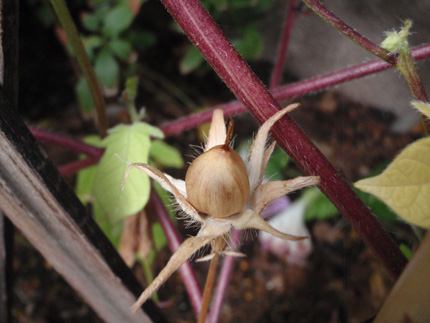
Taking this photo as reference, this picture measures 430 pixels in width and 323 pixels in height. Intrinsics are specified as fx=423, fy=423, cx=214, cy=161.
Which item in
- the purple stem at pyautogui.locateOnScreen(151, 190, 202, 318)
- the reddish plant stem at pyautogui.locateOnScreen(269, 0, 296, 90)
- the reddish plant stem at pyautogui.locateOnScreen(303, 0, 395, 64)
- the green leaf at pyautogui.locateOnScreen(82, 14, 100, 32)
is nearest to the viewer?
the reddish plant stem at pyautogui.locateOnScreen(303, 0, 395, 64)

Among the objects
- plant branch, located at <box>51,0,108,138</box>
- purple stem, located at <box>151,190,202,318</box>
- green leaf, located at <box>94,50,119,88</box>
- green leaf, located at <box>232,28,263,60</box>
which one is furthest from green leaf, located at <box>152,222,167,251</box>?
green leaf, located at <box>232,28,263,60</box>

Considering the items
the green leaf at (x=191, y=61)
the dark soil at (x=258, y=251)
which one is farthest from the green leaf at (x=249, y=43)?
the dark soil at (x=258, y=251)

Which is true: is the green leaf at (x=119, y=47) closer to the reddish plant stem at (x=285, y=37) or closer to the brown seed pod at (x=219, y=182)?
the reddish plant stem at (x=285, y=37)

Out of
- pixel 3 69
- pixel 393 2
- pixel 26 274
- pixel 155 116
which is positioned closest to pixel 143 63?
pixel 155 116

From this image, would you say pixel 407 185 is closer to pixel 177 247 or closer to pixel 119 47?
pixel 177 247

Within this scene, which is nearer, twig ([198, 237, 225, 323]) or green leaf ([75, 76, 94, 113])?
twig ([198, 237, 225, 323])

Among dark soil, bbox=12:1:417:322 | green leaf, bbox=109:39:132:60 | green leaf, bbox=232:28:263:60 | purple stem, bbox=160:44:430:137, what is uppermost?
green leaf, bbox=109:39:132:60

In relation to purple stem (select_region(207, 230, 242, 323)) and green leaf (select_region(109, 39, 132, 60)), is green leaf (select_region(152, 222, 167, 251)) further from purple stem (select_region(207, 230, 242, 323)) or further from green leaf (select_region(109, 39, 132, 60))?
green leaf (select_region(109, 39, 132, 60))
